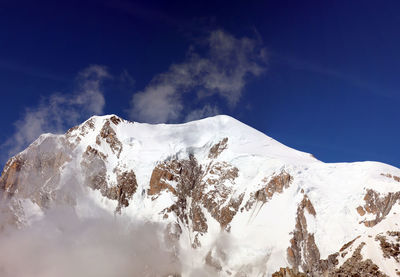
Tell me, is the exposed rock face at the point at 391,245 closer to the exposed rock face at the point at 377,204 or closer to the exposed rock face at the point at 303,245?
the exposed rock face at the point at 377,204

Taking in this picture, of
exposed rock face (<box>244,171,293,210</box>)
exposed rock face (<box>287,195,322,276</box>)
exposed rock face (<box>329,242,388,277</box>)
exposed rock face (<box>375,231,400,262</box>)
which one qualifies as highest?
exposed rock face (<box>244,171,293,210</box>)

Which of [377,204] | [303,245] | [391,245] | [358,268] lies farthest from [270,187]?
[358,268]

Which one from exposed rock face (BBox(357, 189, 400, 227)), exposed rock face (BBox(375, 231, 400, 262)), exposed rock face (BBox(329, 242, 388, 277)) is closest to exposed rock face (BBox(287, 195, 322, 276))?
exposed rock face (BBox(357, 189, 400, 227))

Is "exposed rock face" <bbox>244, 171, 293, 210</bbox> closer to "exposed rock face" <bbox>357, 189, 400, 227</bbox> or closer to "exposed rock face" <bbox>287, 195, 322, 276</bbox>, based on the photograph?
"exposed rock face" <bbox>287, 195, 322, 276</bbox>

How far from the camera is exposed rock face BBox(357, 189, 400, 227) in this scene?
134m

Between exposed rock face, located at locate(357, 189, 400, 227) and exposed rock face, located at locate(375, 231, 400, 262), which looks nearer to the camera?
exposed rock face, located at locate(375, 231, 400, 262)

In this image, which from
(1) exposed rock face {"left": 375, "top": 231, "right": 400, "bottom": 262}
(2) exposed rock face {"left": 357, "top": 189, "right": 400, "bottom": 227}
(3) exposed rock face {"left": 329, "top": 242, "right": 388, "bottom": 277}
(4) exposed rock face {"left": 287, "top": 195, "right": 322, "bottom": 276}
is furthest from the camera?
(4) exposed rock face {"left": 287, "top": 195, "right": 322, "bottom": 276}

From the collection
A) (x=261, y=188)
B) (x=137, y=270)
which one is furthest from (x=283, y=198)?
(x=137, y=270)

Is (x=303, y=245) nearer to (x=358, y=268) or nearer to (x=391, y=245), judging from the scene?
(x=391, y=245)

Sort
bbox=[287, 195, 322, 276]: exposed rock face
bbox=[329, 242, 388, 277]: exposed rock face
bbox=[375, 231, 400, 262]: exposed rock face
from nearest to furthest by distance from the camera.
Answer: bbox=[329, 242, 388, 277]: exposed rock face < bbox=[375, 231, 400, 262]: exposed rock face < bbox=[287, 195, 322, 276]: exposed rock face

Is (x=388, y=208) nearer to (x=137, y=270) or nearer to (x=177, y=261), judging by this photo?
(x=177, y=261)

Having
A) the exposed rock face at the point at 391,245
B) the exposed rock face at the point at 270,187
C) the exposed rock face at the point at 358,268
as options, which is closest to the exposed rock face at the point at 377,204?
the exposed rock face at the point at 270,187

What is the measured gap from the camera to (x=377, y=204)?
458 ft

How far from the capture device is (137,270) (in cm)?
17750
